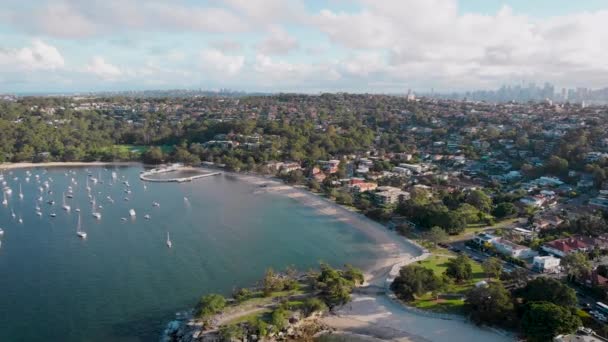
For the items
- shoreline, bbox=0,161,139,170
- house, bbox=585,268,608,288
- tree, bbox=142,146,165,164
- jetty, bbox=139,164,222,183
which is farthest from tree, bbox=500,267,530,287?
shoreline, bbox=0,161,139,170

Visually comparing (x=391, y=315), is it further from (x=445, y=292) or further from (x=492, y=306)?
(x=492, y=306)

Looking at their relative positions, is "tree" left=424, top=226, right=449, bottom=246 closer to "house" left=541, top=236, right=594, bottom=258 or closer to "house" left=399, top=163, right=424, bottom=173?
"house" left=541, top=236, right=594, bottom=258

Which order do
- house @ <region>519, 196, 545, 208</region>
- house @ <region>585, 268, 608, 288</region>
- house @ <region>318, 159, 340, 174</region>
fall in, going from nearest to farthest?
1. house @ <region>585, 268, 608, 288</region>
2. house @ <region>519, 196, 545, 208</region>
3. house @ <region>318, 159, 340, 174</region>

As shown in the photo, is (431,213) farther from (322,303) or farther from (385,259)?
(322,303)

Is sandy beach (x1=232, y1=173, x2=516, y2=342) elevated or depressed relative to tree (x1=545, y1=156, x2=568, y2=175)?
depressed

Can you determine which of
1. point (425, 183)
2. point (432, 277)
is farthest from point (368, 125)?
point (432, 277)

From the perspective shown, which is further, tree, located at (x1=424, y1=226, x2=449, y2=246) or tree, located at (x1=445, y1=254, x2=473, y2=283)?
tree, located at (x1=424, y1=226, x2=449, y2=246)
